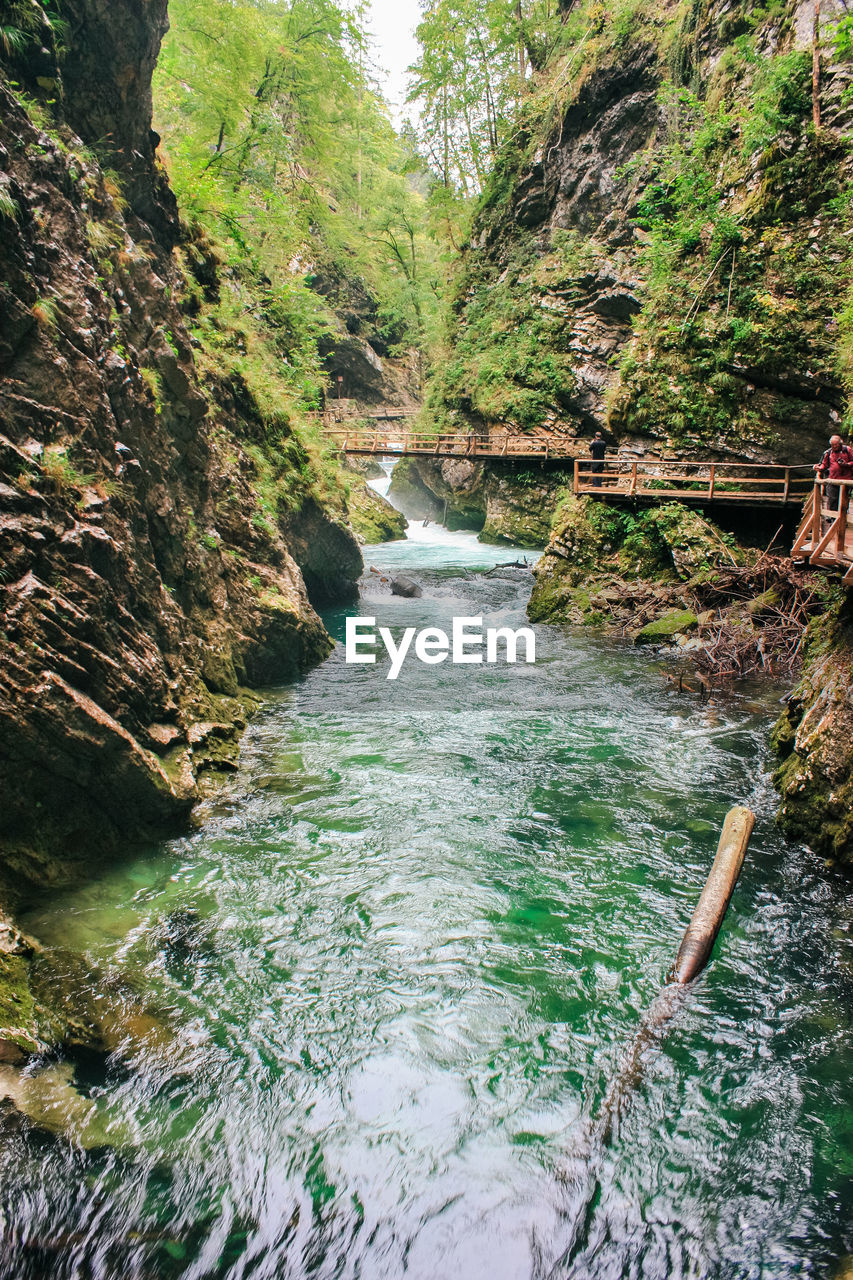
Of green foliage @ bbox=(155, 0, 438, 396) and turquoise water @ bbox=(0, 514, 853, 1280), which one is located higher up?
green foliage @ bbox=(155, 0, 438, 396)

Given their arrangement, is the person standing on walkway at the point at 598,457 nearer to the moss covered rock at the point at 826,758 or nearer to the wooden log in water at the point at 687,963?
the moss covered rock at the point at 826,758

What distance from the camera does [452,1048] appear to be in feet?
14.6

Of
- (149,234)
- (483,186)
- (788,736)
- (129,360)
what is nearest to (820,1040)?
(788,736)

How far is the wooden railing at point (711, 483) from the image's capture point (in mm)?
14133

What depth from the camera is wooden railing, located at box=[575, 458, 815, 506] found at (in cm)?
1413

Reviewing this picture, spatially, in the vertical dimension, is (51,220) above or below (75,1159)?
above

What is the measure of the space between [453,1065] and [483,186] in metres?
38.8

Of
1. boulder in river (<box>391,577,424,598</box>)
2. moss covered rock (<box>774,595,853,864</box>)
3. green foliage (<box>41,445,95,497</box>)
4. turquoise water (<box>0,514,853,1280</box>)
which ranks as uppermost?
green foliage (<box>41,445,95,497</box>)

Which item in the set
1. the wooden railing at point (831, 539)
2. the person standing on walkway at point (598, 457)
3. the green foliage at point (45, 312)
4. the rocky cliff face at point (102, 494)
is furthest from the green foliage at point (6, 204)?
the person standing on walkway at point (598, 457)

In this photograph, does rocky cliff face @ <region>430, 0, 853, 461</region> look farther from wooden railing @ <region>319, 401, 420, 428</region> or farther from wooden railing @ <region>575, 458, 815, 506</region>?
wooden railing @ <region>319, 401, 420, 428</region>

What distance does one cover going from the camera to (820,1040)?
4.36 m

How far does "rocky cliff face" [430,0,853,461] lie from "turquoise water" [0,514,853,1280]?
10681 millimetres

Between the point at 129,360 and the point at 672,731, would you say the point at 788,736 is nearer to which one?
the point at 672,731

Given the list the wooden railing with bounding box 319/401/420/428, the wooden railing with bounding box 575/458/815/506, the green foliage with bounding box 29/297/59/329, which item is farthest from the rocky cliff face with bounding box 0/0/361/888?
the wooden railing with bounding box 319/401/420/428
